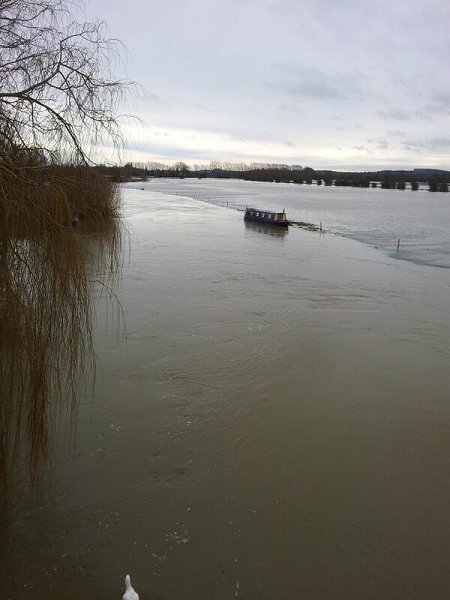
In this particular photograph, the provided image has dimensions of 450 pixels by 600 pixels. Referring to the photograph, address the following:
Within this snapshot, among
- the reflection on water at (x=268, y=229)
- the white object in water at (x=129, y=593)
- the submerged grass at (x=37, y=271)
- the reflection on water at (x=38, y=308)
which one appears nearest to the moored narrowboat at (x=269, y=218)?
the reflection on water at (x=268, y=229)

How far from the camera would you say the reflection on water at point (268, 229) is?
3714cm

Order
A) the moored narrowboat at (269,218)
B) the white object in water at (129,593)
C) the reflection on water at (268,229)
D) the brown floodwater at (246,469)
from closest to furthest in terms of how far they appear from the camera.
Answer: the white object in water at (129,593) < the brown floodwater at (246,469) < the reflection on water at (268,229) < the moored narrowboat at (269,218)

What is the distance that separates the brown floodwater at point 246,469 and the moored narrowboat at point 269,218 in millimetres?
27149

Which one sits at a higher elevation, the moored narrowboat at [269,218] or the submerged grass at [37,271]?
the submerged grass at [37,271]

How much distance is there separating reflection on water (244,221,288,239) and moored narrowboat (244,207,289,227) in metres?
0.41

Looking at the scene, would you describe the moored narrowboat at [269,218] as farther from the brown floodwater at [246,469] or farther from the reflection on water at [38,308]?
the reflection on water at [38,308]

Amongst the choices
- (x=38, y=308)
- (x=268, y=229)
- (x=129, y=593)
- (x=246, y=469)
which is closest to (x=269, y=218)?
(x=268, y=229)

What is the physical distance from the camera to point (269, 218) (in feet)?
135

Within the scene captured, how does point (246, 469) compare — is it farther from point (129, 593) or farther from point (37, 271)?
point (37, 271)

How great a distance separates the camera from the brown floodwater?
5020mm

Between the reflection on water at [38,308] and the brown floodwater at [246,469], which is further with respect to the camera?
the brown floodwater at [246,469]

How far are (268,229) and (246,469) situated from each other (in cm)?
3439

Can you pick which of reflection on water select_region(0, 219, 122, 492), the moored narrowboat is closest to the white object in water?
reflection on water select_region(0, 219, 122, 492)

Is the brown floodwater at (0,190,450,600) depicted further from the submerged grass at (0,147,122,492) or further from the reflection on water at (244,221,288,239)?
the reflection on water at (244,221,288,239)
